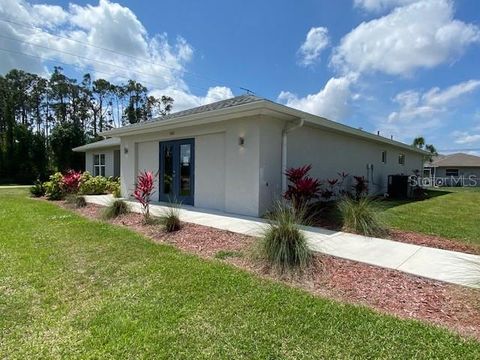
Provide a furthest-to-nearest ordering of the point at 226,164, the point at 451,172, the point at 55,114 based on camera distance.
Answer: the point at 55,114 < the point at 451,172 < the point at 226,164

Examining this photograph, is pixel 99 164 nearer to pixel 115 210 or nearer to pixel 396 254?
pixel 115 210

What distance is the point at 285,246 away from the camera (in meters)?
4.64

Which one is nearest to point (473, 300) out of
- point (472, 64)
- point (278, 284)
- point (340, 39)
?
point (278, 284)

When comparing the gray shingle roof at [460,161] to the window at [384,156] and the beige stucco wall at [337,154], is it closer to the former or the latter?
the beige stucco wall at [337,154]

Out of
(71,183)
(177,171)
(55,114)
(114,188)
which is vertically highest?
(55,114)

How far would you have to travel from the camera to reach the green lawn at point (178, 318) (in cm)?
264

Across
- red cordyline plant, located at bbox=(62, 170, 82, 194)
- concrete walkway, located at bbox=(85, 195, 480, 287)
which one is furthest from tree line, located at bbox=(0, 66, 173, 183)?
concrete walkway, located at bbox=(85, 195, 480, 287)

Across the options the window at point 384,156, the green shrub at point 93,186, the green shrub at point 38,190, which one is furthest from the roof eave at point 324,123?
the green shrub at point 38,190

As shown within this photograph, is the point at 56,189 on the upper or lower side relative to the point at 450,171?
lower

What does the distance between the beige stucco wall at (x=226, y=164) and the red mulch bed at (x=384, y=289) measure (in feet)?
10.4

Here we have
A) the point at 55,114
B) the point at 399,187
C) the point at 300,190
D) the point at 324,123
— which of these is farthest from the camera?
the point at 55,114

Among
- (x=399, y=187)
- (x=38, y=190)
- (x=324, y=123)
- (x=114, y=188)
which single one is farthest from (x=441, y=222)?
(x=38, y=190)

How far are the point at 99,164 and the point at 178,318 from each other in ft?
73.4

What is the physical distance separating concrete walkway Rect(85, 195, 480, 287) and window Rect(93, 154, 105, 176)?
1789 cm
